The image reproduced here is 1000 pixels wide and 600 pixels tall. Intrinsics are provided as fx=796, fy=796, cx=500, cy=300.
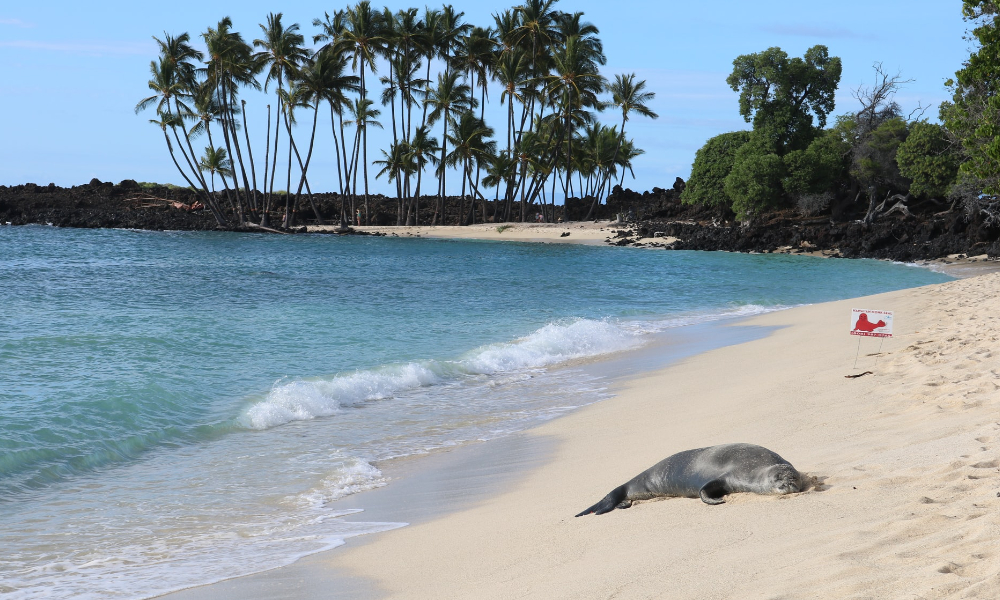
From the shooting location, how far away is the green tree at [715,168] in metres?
54.0

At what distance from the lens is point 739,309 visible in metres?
20.8

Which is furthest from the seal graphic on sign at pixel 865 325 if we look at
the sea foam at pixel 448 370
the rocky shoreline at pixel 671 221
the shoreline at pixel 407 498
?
the rocky shoreline at pixel 671 221

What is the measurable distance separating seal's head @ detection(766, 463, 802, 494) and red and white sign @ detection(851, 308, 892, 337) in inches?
171

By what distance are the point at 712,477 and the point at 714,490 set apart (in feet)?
0.35

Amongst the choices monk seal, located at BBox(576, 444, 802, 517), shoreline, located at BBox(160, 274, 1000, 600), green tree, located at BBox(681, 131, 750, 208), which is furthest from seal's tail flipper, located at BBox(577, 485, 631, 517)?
green tree, located at BBox(681, 131, 750, 208)

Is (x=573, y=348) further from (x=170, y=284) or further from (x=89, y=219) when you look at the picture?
(x=89, y=219)

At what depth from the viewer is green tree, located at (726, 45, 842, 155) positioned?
51.5m

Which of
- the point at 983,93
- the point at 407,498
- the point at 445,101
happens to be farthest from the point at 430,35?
the point at 407,498

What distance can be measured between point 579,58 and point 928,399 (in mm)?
50042

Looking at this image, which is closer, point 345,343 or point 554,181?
point 345,343

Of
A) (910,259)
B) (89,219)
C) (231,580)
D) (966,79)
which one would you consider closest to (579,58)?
(910,259)

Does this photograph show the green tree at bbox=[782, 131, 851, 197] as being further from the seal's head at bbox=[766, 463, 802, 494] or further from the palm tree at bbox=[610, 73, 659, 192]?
the seal's head at bbox=[766, 463, 802, 494]

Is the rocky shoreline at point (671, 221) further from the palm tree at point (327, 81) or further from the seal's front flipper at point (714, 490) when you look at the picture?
the seal's front flipper at point (714, 490)

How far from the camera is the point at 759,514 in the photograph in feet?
13.9
